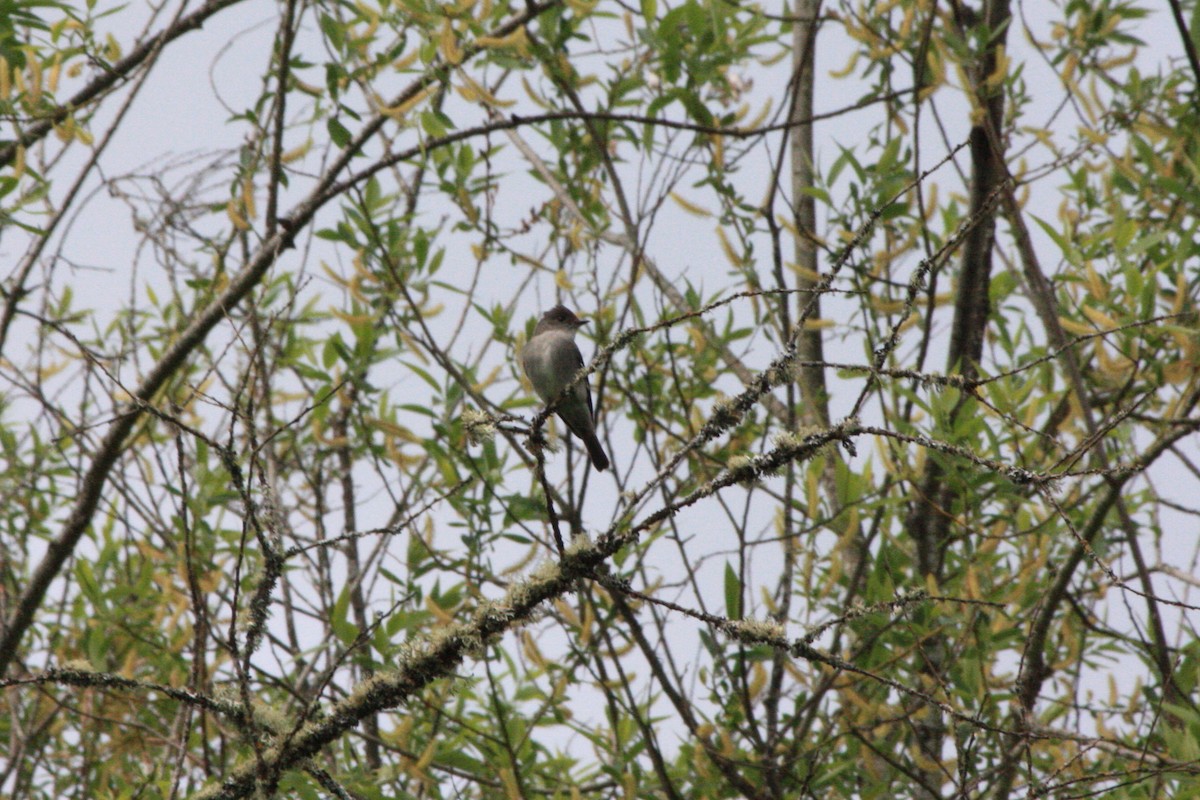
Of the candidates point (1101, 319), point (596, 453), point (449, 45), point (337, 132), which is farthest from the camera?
point (596, 453)

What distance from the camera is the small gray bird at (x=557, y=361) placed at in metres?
5.26

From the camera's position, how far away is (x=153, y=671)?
16.3 feet

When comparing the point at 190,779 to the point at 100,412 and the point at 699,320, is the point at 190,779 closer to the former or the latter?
the point at 100,412

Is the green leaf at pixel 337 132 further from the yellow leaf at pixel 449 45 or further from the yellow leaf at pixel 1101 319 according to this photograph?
the yellow leaf at pixel 1101 319

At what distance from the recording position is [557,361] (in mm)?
5410

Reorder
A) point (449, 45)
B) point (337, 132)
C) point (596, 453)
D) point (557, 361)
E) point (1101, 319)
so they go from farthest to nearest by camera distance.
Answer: point (557, 361) < point (596, 453) < point (337, 132) < point (449, 45) < point (1101, 319)

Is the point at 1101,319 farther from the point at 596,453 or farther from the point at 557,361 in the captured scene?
the point at 557,361

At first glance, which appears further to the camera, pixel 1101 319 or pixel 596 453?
pixel 596 453

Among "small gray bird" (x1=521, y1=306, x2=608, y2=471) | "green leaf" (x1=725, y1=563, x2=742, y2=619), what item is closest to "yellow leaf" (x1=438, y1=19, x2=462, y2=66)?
"small gray bird" (x1=521, y1=306, x2=608, y2=471)

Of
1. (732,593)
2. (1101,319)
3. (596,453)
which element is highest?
(596,453)

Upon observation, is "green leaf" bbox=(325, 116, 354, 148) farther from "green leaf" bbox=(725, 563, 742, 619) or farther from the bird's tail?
"green leaf" bbox=(725, 563, 742, 619)

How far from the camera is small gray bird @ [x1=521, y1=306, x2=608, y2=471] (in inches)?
207

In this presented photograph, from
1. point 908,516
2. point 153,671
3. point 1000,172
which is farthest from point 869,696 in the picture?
point 153,671

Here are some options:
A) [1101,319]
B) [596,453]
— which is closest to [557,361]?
[596,453]
